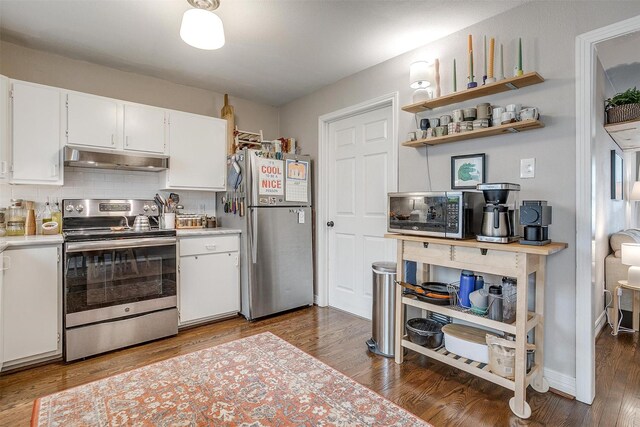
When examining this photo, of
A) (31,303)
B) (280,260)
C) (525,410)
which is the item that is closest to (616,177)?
(525,410)

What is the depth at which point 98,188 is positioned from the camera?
9.78 ft

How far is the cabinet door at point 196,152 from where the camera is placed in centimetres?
313

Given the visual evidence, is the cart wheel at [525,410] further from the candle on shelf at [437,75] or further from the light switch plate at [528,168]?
the candle on shelf at [437,75]

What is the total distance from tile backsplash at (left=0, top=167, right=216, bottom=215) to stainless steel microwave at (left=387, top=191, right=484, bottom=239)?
7.56 feet

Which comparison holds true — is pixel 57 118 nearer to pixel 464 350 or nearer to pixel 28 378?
pixel 28 378

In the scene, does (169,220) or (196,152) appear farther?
(196,152)

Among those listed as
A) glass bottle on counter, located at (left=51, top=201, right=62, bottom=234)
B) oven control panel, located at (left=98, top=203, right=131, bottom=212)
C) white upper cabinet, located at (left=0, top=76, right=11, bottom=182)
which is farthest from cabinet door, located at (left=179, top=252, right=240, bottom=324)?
white upper cabinet, located at (left=0, top=76, right=11, bottom=182)

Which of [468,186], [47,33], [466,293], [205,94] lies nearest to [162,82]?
[205,94]

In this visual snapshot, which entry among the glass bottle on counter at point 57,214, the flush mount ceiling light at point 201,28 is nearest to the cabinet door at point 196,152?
the glass bottle on counter at point 57,214

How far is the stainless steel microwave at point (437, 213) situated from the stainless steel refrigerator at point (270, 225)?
1.33 metres

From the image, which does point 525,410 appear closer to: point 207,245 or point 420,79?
point 420,79

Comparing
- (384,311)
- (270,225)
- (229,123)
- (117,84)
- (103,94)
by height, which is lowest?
(384,311)

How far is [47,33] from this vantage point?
244 centimetres

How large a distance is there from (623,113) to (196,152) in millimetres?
3896
